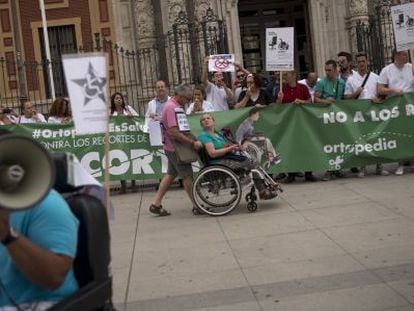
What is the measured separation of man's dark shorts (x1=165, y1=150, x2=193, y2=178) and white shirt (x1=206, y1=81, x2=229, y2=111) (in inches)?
112

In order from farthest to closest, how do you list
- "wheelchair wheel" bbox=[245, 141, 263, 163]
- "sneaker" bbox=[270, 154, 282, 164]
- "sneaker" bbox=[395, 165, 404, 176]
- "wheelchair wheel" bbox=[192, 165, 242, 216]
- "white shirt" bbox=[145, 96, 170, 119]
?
1. "white shirt" bbox=[145, 96, 170, 119]
2. "sneaker" bbox=[395, 165, 404, 176]
3. "sneaker" bbox=[270, 154, 282, 164]
4. "wheelchair wheel" bbox=[245, 141, 263, 163]
5. "wheelchair wheel" bbox=[192, 165, 242, 216]

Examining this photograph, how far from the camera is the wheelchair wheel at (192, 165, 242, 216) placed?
8.95m

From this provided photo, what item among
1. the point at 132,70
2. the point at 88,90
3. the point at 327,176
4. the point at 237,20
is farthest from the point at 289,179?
the point at 132,70

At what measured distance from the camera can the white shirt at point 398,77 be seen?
37.3 ft

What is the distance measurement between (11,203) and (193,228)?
603 cm

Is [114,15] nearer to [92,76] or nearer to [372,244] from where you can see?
[372,244]

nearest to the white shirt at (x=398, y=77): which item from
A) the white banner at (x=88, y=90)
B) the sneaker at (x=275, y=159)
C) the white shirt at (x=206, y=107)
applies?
the sneaker at (x=275, y=159)

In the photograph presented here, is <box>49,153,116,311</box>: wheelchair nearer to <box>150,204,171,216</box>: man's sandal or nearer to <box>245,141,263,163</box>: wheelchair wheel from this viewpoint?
<box>150,204,171,216</box>: man's sandal

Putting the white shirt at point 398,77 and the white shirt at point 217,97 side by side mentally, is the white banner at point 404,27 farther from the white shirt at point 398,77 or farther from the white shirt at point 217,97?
the white shirt at point 217,97

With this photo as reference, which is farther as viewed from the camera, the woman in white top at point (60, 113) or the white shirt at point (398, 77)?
the woman in white top at point (60, 113)

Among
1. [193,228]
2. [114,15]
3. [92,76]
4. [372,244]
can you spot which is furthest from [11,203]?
[114,15]

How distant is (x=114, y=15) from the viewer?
67.9ft

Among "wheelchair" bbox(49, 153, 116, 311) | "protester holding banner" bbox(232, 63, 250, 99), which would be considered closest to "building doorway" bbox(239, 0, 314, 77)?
"protester holding banner" bbox(232, 63, 250, 99)

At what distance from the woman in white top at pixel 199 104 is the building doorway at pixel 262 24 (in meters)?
10.5
